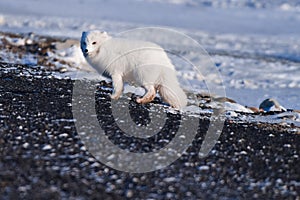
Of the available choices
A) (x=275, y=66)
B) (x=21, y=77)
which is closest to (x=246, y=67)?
(x=275, y=66)

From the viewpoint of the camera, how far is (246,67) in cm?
1642

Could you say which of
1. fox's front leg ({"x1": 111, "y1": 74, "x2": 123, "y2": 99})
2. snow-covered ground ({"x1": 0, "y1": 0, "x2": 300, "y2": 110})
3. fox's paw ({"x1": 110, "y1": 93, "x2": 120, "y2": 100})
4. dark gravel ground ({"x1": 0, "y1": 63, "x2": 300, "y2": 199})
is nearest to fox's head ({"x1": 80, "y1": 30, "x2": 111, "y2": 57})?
fox's front leg ({"x1": 111, "y1": 74, "x2": 123, "y2": 99})

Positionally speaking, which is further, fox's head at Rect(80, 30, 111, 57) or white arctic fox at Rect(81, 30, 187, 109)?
fox's head at Rect(80, 30, 111, 57)

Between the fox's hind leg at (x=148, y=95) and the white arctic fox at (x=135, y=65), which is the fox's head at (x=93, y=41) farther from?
the fox's hind leg at (x=148, y=95)

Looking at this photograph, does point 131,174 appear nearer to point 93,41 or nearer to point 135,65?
point 135,65

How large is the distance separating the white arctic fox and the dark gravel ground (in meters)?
0.75

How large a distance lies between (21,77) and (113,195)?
4589 mm

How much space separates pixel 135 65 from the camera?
24.4 ft

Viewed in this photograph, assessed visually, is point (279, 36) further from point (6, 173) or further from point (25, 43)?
point (6, 173)

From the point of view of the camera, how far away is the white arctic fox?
7332mm

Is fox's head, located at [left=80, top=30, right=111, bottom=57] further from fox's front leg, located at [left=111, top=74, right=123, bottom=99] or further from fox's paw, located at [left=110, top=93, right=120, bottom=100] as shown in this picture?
fox's paw, located at [left=110, top=93, right=120, bottom=100]

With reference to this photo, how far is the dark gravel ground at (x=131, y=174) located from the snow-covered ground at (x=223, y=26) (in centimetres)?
536

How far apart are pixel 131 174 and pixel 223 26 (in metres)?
22.8

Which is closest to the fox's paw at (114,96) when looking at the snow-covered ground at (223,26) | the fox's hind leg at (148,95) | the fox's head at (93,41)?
the fox's hind leg at (148,95)
